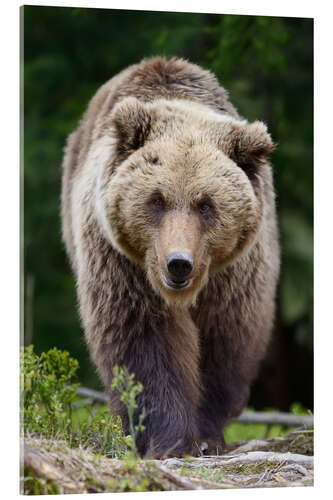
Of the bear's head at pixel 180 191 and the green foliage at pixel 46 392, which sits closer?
the green foliage at pixel 46 392

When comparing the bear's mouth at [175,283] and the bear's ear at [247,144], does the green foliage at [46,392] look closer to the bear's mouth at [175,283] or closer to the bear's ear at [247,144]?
the bear's mouth at [175,283]

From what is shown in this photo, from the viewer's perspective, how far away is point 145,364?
6.02 meters

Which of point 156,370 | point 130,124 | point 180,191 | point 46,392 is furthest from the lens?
point 156,370

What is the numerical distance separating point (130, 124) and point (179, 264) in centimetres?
106

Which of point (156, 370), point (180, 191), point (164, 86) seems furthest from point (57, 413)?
point (164, 86)

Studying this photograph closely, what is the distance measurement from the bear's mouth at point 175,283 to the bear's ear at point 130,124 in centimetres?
92

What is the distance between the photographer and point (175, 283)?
5488 millimetres

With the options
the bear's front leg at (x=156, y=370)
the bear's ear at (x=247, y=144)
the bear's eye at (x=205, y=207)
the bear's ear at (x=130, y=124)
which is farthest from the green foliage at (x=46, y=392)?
the bear's ear at (x=247, y=144)

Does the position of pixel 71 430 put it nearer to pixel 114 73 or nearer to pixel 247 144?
pixel 247 144

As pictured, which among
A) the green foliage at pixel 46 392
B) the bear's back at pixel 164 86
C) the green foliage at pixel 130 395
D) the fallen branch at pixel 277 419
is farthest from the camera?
the fallen branch at pixel 277 419

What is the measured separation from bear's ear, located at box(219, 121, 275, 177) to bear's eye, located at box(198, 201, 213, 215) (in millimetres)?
442

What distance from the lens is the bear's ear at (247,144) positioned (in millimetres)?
5891

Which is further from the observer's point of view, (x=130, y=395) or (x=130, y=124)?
(x=130, y=124)
